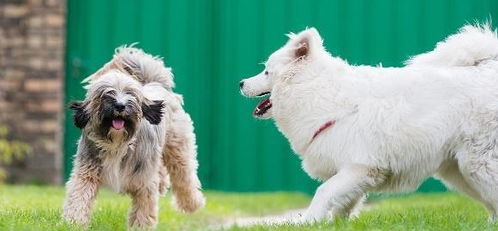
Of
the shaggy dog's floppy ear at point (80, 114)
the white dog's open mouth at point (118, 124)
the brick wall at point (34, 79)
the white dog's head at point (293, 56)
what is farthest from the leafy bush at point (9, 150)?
the white dog's head at point (293, 56)

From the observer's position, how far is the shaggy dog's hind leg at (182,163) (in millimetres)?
8789

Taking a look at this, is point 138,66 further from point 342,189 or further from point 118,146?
point 342,189

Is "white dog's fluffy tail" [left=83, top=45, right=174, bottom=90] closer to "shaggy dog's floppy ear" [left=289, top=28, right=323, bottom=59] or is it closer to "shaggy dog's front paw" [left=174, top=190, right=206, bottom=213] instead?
"shaggy dog's front paw" [left=174, top=190, right=206, bottom=213]

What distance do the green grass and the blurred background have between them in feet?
2.01

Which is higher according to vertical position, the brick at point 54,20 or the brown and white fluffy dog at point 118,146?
the brick at point 54,20

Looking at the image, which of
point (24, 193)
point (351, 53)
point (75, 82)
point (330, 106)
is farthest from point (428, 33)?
point (330, 106)

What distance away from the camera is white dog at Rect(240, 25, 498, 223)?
23.2ft

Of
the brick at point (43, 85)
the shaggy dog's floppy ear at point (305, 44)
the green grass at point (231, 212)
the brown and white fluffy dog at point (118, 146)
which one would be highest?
the shaggy dog's floppy ear at point (305, 44)

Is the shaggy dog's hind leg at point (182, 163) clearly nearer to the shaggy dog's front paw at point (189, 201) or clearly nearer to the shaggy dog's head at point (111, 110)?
the shaggy dog's front paw at point (189, 201)

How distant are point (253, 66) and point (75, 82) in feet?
6.95

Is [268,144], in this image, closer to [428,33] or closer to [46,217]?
[428,33]

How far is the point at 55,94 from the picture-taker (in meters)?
12.6

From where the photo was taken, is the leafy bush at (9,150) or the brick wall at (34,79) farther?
the brick wall at (34,79)

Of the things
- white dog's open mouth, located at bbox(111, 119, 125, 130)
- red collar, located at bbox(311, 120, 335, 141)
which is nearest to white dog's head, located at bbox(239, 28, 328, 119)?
red collar, located at bbox(311, 120, 335, 141)
